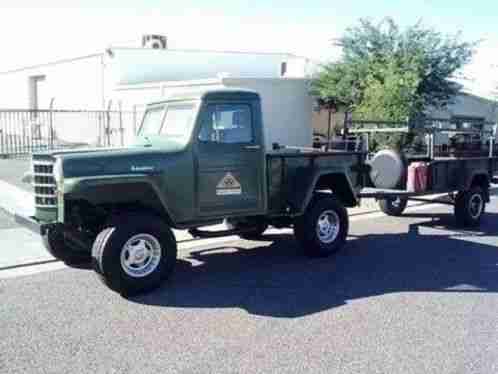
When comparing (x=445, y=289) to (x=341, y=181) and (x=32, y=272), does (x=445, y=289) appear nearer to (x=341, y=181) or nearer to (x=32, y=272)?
(x=341, y=181)

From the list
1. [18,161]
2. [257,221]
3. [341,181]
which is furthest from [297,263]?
[18,161]

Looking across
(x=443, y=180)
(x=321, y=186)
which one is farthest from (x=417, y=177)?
(x=321, y=186)

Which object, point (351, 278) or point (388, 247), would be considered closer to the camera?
point (351, 278)

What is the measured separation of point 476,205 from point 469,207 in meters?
0.28

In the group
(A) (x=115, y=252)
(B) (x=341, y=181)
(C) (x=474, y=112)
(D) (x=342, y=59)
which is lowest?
(A) (x=115, y=252)

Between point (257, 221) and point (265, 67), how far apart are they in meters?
25.3

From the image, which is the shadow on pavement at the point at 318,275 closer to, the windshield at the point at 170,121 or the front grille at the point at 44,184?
the front grille at the point at 44,184

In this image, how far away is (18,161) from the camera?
725 inches

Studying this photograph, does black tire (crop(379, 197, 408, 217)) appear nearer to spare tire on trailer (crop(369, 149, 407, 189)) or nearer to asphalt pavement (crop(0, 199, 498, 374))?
spare tire on trailer (crop(369, 149, 407, 189))

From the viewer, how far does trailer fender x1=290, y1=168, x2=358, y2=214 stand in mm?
7188

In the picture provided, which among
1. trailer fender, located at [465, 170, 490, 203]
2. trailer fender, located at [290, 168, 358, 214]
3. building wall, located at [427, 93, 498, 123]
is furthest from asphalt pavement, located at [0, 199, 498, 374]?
building wall, located at [427, 93, 498, 123]

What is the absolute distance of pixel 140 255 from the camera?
5.82 metres

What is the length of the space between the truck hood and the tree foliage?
42.5ft

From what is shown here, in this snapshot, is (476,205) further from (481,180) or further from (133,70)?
(133,70)
